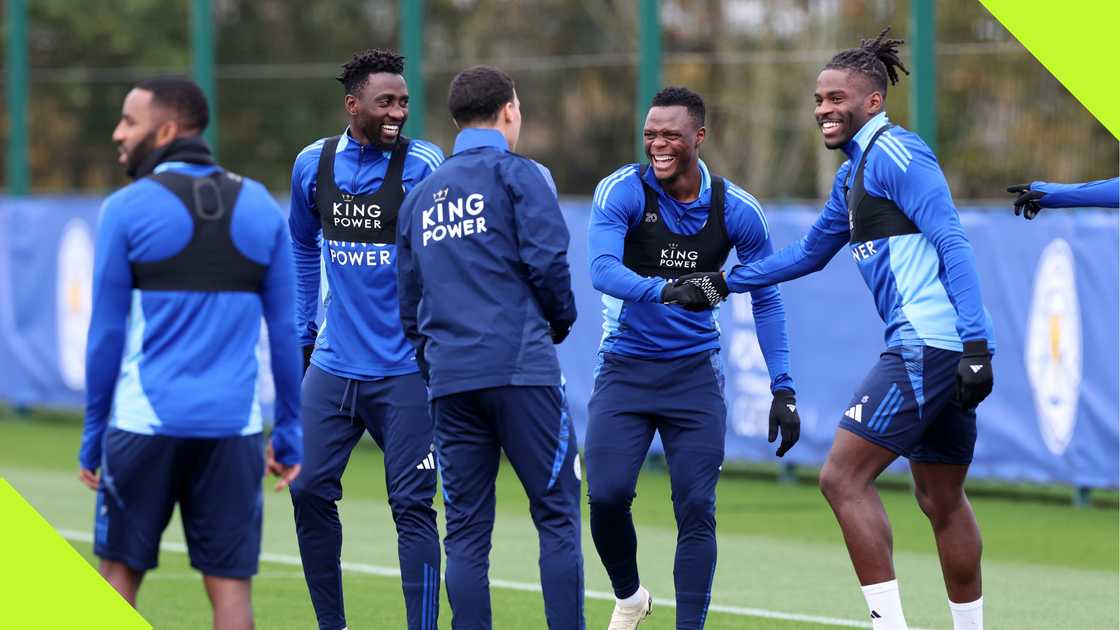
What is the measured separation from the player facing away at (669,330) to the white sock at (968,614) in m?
0.90

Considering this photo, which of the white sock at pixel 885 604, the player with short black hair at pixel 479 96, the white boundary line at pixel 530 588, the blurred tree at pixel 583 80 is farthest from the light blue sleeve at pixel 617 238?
the blurred tree at pixel 583 80

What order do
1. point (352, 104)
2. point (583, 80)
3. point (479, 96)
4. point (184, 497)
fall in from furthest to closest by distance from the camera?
1. point (583, 80)
2. point (352, 104)
3. point (479, 96)
4. point (184, 497)

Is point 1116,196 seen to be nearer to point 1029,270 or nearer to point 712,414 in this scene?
point 712,414

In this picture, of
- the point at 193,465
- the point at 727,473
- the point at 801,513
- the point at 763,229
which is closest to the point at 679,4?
the point at 727,473

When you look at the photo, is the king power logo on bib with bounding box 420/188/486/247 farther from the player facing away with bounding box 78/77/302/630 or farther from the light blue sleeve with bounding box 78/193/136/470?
the light blue sleeve with bounding box 78/193/136/470

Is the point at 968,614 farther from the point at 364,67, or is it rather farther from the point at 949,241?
the point at 364,67

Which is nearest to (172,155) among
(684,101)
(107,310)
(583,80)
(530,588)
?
(107,310)

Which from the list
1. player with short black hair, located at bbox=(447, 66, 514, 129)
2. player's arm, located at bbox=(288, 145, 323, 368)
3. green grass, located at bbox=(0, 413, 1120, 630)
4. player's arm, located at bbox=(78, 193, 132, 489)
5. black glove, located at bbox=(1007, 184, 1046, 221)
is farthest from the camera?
green grass, located at bbox=(0, 413, 1120, 630)

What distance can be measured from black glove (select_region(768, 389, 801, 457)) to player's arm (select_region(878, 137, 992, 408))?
0.89m

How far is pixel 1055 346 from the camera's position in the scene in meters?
13.2

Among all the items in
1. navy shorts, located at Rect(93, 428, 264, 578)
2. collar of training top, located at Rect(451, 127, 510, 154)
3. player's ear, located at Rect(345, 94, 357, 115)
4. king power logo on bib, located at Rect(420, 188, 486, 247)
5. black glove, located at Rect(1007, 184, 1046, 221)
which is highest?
player's ear, located at Rect(345, 94, 357, 115)

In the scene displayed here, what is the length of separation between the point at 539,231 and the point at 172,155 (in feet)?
4.06

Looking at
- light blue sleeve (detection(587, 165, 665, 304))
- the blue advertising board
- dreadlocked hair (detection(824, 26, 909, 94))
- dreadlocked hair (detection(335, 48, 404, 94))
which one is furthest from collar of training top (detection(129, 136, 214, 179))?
the blue advertising board

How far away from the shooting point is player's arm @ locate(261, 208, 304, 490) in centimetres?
648
